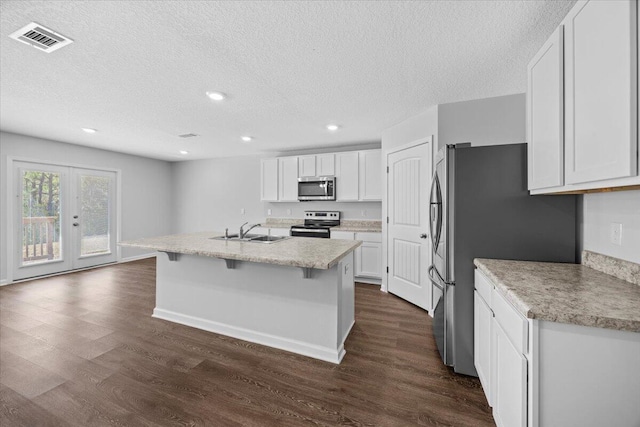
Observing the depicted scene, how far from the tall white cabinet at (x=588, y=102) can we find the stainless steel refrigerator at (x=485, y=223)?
0.18m

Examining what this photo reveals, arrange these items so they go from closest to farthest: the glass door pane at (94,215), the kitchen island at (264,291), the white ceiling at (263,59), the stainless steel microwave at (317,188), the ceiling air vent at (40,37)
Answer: the white ceiling at (263,59), the ceiling air vent at (40,37), the kitchen island at (264,291), the stainless steel microwave at (317,188), the glass door pane at (94,215)

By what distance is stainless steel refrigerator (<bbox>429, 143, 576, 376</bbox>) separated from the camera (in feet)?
5.75

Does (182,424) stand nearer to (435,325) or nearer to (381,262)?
(435,325)

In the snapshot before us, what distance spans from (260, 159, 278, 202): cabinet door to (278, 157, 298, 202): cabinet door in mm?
116

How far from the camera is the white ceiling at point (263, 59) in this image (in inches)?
60.4

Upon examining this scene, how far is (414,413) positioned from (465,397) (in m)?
0.40

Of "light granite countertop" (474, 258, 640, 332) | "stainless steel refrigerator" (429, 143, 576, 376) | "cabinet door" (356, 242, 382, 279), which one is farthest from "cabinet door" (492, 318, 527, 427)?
"cabinet door" (356, 242, 382, 279)

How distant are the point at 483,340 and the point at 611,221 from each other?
3.27 feet

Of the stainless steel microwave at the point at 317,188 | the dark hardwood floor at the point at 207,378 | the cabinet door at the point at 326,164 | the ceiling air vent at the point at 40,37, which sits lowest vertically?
the dark hardwood floor at the point at 207,378

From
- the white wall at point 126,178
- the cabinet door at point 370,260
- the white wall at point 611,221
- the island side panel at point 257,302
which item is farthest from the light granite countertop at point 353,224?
the white wall at point 126,178

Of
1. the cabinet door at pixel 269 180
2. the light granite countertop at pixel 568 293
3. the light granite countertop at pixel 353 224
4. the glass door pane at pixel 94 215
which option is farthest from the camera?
the cabinet door at pixel 269 180

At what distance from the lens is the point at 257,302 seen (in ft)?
8.03

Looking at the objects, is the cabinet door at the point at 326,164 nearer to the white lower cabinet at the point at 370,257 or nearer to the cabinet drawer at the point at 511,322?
the white lower cabinet at the point at 370,257

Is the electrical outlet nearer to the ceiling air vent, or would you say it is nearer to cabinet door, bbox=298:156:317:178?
the ceiling air vent
